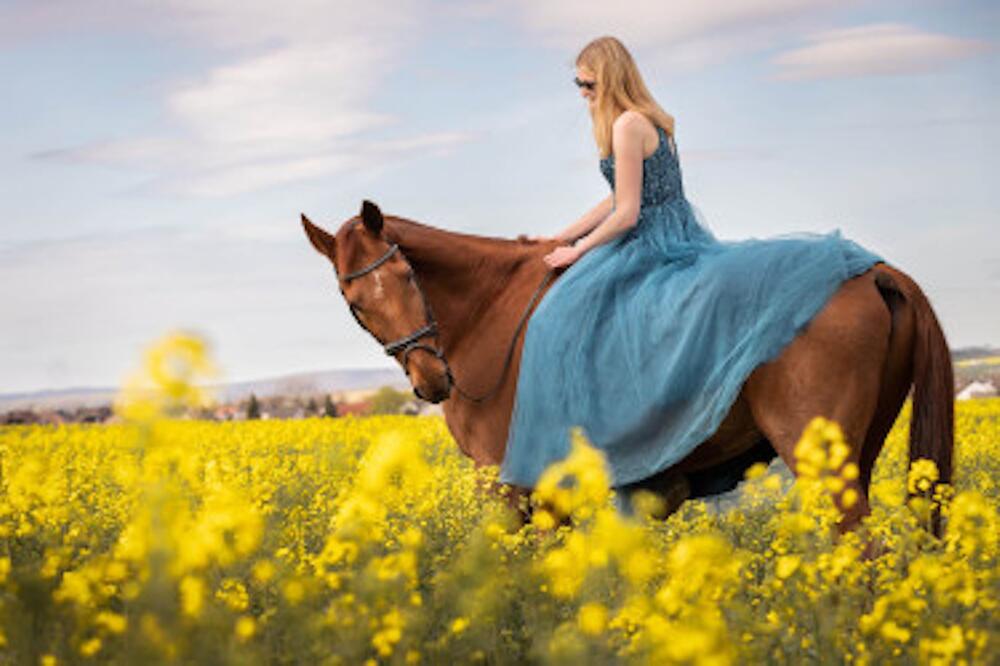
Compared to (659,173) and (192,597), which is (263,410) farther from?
(192,597)

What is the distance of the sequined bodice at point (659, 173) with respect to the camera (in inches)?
228

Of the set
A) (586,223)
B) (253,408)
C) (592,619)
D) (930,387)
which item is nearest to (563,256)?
(586,223)

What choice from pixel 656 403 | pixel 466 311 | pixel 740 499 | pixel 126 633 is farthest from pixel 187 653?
pixel 740 499

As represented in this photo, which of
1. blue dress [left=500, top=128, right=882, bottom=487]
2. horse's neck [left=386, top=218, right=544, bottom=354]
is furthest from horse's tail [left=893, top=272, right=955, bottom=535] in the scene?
horse's neck [left=386, top=218, right=544, bottom=354]

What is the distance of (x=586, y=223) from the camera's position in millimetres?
6410

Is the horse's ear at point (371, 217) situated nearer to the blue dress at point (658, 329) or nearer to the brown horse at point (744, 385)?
the brown horse at point (744, 385)

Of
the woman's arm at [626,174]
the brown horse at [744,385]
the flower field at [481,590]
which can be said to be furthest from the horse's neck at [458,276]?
the flower field at [481,590]

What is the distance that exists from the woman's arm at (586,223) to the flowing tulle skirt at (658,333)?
0.50 m

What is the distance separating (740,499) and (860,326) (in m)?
1.78

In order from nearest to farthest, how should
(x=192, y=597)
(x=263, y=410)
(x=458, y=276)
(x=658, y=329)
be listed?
(x=192, y=597) < (x=658, y=329) < (x=458, y=276) < (x=263, y=410)

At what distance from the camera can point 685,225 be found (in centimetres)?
590

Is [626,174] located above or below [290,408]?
above

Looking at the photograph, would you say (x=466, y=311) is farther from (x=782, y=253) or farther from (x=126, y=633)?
(x=126, y=633)

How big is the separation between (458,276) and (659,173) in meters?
1.10
